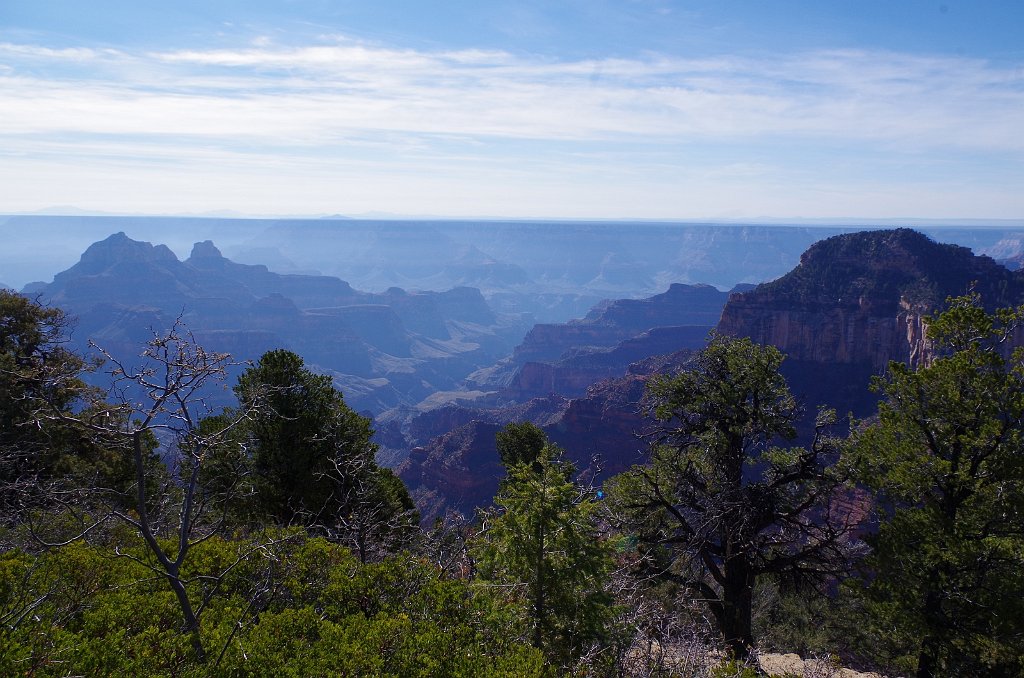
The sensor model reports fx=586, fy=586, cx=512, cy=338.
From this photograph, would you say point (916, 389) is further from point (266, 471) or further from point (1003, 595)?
point (266, 471)

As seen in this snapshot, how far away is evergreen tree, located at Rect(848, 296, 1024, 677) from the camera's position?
1081cm

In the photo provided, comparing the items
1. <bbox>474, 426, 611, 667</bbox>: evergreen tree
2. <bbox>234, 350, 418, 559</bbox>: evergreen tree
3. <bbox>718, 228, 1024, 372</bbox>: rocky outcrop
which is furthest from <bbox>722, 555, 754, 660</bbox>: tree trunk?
<bbox>718, 228, 1024, 372</bbox>: rocky outcrop

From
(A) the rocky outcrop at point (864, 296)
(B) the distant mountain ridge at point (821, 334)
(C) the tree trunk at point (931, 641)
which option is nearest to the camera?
(C) the tree trunk at point (931, 641)

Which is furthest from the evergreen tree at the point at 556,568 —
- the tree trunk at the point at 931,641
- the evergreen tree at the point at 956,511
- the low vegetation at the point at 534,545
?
the tree trunk at the point at 931,641

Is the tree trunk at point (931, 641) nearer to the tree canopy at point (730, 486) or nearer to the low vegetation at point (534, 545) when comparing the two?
the low vegetation at point (534, 545)

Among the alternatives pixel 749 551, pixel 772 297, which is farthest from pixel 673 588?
Result: pixel 772 297

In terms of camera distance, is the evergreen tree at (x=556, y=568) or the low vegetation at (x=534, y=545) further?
the evergreen tree at (x=556, y=568)

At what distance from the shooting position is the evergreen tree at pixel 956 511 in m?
10.8

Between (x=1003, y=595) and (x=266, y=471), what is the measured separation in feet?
59.6

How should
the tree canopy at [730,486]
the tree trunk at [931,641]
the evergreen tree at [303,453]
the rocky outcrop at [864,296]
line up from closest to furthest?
the tree trunk at [931,641] < the tree canopy at [730,486] < the evergreen tree at [303,453] < the rocky outcrop at [864,296]

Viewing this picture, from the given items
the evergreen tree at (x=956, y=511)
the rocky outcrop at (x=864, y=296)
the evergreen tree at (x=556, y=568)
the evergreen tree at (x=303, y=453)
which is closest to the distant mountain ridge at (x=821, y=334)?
the rocky outcrop at (x=864, y=296)

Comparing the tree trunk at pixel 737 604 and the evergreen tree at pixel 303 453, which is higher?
the evergreen tree at pixel 303 453

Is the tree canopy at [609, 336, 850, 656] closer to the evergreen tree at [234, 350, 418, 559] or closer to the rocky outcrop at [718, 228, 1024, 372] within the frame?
the evergreen tree at [234, 350, 418, 559]

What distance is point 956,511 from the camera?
11641 millimetres
